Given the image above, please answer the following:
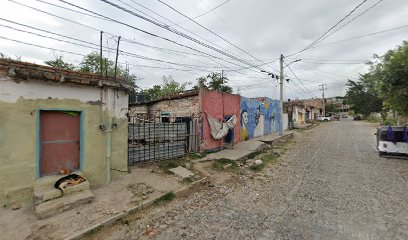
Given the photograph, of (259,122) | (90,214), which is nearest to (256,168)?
(90,214)

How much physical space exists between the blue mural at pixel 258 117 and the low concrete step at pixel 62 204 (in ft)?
37.9

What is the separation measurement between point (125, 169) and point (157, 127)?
2.53 m

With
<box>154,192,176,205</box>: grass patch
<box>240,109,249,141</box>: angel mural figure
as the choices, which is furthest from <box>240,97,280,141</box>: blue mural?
<box>154,192,176,205</box>: grass patch

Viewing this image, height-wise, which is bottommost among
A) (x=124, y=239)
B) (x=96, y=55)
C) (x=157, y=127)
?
(x=124, y=239)

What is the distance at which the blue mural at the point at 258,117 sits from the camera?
602 inches

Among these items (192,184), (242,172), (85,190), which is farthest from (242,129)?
(85,190)

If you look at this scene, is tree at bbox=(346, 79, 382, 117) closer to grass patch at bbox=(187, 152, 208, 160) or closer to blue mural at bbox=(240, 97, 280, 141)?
blue mural at bbox=(240, 97, 280, 141)

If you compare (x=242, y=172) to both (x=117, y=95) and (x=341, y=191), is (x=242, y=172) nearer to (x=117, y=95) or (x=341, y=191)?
(x=341, y=191)

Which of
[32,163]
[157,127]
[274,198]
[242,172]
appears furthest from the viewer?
[157,127]

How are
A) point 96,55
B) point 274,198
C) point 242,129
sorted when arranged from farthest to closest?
point 96,55, point 242,129, point 274,198

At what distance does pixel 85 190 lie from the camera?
5.18 meters

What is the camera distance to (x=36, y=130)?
4918mm

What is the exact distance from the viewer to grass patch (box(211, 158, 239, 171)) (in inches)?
336

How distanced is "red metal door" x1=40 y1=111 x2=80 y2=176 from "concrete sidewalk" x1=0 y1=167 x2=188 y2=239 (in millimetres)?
1022
